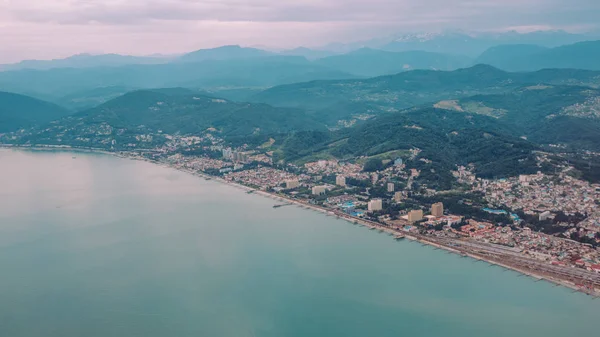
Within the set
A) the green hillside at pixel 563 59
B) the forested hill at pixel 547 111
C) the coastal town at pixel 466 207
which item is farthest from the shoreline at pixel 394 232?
the green hillside at pixel 563 59

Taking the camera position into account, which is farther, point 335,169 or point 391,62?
point 391,62

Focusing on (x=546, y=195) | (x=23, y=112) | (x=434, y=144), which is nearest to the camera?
(x=546, y=195)

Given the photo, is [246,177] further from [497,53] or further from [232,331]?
[497,53]

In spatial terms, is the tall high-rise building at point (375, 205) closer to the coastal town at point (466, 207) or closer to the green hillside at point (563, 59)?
the coastal town at point (466, 207)

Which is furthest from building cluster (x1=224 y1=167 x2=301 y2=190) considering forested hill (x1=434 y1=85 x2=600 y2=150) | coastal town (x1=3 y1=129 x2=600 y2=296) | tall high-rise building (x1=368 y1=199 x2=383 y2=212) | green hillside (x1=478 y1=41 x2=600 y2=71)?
green hillside (x1=478 y1=41 x2=600 y2=71)

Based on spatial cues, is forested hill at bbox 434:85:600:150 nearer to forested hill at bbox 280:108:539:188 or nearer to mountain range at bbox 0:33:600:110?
forested hill at bbox 280:108:539:188

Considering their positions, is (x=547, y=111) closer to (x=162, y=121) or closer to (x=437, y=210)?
(x=437, y=210)

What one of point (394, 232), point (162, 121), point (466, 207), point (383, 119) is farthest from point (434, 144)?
point (162, 121)
